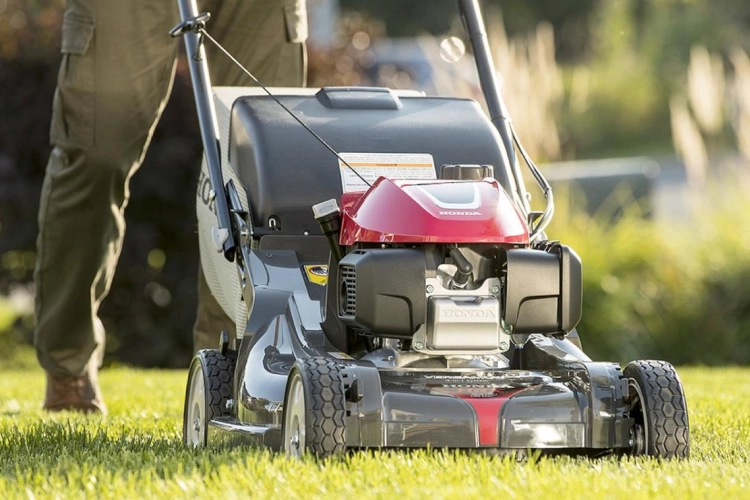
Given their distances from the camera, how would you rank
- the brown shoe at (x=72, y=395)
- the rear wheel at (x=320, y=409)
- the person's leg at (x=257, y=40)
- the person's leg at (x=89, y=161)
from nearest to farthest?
the rear wheel at (x=320, y=409), the person's leg at (x=89, y=161), the person's leg at (x=257, y=40), the brown shoe at (x=72, y=395)

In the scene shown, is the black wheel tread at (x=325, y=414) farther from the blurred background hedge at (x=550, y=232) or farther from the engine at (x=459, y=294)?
the blurred background hedge at (x=550, y=232)

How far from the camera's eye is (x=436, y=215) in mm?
2707

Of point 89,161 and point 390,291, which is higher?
point 89,161

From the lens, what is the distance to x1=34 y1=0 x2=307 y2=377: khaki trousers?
3869mm

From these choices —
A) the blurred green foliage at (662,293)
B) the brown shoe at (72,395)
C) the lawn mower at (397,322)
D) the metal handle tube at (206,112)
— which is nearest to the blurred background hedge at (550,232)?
the blurred green foliage at (662,293)

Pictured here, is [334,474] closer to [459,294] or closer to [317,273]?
[459,294]

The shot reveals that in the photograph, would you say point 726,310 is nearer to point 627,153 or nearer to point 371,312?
point 371,312

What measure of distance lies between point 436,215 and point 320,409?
17.9 inches

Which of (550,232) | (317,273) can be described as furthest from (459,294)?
(550,232)

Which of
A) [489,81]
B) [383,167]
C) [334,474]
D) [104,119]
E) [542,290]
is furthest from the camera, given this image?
[104,119]

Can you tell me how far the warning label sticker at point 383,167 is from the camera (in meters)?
3.30

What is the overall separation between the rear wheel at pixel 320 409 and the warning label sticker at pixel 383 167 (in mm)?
796

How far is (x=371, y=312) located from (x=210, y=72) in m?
1.86

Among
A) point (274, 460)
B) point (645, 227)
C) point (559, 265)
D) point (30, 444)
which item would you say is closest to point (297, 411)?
point (274, 460)
